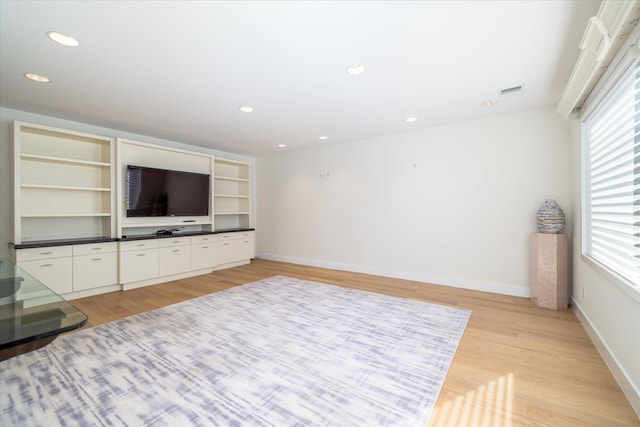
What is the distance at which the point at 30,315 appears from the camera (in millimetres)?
1280

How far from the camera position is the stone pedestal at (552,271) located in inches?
121

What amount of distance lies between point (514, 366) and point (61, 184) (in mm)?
5718

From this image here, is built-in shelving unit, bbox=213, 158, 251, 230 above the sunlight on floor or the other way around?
above

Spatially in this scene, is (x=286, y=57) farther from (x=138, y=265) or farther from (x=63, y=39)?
(x=138, y=265)

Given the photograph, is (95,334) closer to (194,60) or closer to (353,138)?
(194,60)

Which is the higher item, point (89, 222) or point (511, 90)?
point (511, 90)

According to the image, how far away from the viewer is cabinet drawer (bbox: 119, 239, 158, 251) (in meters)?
3.88

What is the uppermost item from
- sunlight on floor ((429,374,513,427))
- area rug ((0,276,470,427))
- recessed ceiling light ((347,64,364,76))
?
recessed ceiling light ((347,64,364,76))

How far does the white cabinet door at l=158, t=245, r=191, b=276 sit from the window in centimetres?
523

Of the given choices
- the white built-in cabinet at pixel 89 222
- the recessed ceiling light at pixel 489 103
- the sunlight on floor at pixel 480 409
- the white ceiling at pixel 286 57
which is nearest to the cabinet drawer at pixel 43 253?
the white built-in cabinet at pixel 89 222

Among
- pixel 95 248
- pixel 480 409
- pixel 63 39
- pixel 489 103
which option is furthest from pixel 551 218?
pixel 95 248

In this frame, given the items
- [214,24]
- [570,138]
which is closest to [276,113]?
[214,24]

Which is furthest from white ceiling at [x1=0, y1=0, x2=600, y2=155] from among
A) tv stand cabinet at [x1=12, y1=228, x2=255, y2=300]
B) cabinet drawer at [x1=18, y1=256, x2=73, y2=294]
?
cabinet drawer at [x1=18, y1=256, x2=73, y2=294]

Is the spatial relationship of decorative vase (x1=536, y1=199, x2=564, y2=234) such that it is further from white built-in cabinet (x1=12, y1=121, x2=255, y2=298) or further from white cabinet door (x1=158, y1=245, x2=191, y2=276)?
white cabinet door (x1=158, y1=245, x2=191, y2=276)
